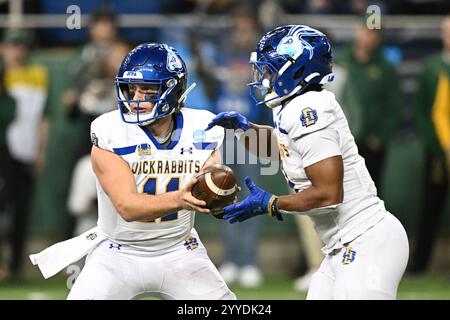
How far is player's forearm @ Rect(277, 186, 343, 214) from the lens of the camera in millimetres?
4895

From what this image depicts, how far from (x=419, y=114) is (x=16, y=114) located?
3.91 metres

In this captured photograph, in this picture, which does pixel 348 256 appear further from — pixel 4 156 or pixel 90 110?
pixel 4 156

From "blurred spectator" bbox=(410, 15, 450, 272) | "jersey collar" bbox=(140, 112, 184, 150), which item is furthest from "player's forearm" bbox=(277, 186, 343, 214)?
"blurred spectator" bbox=(410, 15, 450, 272)

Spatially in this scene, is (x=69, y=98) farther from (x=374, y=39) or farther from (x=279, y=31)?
(x=279, y=31)

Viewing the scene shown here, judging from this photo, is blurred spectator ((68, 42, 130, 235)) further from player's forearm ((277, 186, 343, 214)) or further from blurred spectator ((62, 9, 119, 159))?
player's forearm ((277, 186, 343, 214))

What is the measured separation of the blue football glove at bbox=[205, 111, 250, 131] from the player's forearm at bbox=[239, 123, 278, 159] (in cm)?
12

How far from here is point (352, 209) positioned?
5.12 metres

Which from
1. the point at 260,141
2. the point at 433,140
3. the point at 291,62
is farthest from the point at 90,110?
the point at 291,62

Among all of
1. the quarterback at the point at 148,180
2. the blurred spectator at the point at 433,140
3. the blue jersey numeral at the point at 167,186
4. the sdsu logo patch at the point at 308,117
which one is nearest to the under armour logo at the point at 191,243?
the quarterback at the point at 148,180

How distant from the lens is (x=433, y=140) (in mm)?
9727

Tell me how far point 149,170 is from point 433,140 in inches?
197

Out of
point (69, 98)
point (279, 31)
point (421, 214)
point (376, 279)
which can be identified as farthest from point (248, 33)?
point (376, 279)

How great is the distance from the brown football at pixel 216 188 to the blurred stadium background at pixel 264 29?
4887 millimetres

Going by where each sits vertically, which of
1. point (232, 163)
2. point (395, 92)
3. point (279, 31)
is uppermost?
point (279, 31)
